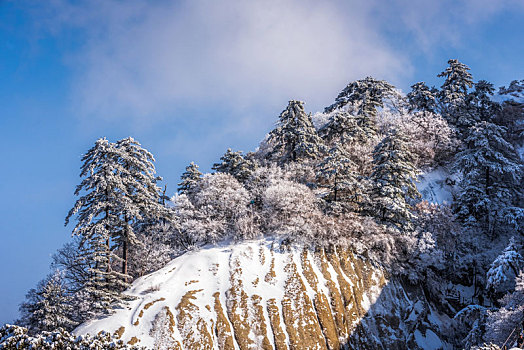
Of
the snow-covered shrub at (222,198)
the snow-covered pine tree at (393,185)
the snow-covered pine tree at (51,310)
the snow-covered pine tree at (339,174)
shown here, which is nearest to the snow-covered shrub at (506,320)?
the snow-covered pine tree at (393,185)

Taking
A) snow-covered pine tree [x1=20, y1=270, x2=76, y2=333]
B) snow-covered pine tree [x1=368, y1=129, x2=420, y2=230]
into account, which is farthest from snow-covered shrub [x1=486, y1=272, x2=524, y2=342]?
snow-covered pine tree [x1=20, y1=270, x2=76, y2=333]

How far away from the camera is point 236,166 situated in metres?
41.9

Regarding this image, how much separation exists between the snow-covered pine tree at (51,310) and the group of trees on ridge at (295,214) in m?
0.09

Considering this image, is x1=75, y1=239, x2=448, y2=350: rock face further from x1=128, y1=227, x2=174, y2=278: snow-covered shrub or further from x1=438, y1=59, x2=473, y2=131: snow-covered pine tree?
x1=438, y1=59, x2=473, y2=131: snow-covered pine tree

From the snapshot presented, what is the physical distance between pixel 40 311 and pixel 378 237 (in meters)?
28.2

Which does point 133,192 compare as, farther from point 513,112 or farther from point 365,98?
point 513,112

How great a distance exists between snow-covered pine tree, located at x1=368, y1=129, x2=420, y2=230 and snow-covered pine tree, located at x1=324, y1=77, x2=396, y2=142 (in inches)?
509

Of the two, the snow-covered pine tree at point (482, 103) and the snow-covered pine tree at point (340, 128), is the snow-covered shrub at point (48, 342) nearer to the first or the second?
the snow-covered pine tree at point (340, 128)

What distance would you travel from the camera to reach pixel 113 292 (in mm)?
24719

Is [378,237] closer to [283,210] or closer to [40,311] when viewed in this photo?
[283,210]

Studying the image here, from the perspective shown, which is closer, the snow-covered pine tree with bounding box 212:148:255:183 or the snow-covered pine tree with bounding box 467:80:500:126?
the snow-covered pine tree with bounding box 212:148:255:183

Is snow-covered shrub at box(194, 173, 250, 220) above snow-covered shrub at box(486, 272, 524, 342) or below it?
above

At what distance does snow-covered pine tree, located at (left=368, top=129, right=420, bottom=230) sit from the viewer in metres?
30.7

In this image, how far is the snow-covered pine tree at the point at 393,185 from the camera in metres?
30.7
